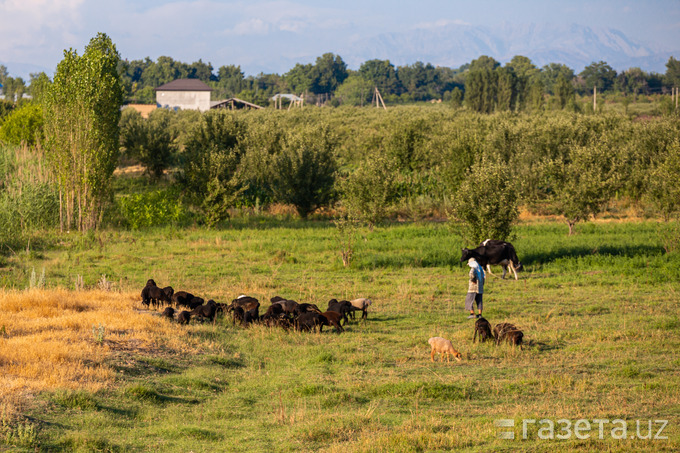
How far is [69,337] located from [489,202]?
16.4m

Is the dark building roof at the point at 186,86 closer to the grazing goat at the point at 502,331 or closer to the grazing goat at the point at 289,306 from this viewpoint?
the grazing goat at the point at 289,306


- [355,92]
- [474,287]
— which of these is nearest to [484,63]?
[355,92]

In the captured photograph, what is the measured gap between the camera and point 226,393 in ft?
34.4

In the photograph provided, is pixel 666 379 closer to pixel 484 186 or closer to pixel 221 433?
pixel 221 433

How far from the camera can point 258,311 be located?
1562cm

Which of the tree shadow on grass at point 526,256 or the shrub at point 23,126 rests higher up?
the shrub at point 23,126

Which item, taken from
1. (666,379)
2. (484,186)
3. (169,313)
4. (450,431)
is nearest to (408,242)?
(484,186)

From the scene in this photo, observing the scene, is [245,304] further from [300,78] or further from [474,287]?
[300,78]

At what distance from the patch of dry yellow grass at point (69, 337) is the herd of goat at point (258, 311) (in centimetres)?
52

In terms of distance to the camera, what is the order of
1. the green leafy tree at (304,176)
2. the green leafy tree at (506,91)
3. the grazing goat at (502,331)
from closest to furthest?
the grazing goat at (502,331), the green leafy tree at (304,176), the green leafy tree at (506,91)

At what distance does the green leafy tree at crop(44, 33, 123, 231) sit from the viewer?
3106 cm

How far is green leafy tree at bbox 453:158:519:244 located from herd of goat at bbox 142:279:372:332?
9.39 m

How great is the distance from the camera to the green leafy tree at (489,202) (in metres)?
24.0

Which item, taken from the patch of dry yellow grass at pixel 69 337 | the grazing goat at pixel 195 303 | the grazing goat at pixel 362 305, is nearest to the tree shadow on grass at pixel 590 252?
the grazing goat at pixel 362 305
